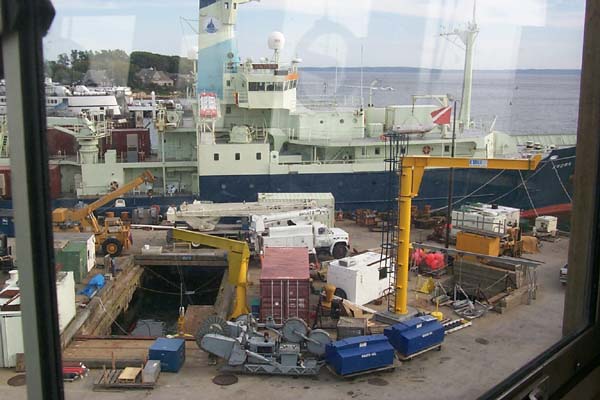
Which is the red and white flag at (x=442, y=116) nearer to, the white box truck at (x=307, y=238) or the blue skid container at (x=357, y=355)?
the white box truck at (x=307, y=238)

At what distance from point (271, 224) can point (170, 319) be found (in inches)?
54.5

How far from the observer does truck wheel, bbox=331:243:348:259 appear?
18.0 feet

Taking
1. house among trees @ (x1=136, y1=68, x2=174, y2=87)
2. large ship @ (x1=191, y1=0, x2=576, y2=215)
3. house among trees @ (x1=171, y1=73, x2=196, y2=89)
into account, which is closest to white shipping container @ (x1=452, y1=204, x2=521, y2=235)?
large ship @ (x1=191, y1=0, x2=576, y2=215)

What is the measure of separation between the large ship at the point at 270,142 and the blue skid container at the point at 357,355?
376 cm

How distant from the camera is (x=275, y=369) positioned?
2.69 metres

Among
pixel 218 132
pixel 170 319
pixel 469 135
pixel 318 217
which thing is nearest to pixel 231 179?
pixel 218 132

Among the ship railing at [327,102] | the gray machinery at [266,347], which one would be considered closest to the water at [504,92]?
the ship railing at [327,102]

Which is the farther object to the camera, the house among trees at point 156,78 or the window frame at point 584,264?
the house among trees at point 156,78

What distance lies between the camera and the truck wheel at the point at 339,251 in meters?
5.50

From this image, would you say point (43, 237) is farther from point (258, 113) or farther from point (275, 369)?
Result: point (258, 113)

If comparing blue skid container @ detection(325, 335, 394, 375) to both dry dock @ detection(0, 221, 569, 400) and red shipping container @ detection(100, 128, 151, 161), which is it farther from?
red shipping container @ detection(100, 128, 151, 161)

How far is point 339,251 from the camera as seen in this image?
550 cm

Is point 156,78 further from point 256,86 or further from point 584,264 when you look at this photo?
point 256,86

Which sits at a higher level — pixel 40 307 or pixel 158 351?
pixel 40 307
